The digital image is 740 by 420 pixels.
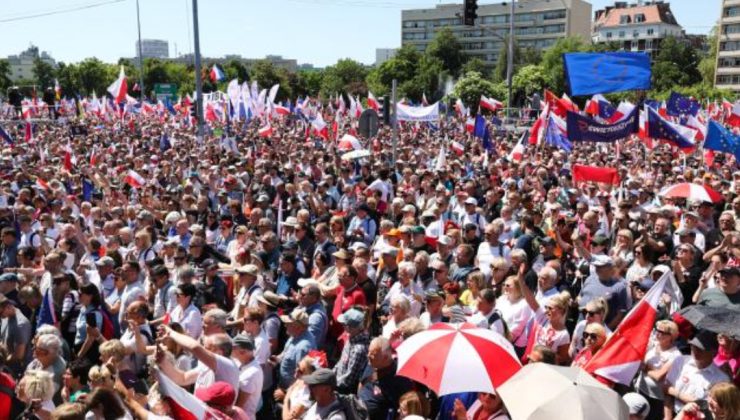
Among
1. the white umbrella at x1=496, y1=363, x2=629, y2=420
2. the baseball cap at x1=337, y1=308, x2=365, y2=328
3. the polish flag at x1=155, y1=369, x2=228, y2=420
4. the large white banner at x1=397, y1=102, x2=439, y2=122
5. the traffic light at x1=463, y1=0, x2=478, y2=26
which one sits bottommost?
the polish flag at x1=155, y1=369, x2=228, y2=420

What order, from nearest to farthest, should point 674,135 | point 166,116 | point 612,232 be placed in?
point 612,232, point 674,135, point 166,116

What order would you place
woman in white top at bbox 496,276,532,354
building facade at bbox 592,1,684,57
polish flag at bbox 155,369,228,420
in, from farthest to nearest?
→ building facade at bbox 592,1,684,57, woman in white top at bbox 496,276,532,354, polish flag at bbox 155,369,228,420

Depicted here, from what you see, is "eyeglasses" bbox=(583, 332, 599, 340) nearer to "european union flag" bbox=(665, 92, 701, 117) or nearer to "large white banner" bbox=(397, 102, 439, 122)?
"large white banner" bbox=(397, 102, 439, 122)

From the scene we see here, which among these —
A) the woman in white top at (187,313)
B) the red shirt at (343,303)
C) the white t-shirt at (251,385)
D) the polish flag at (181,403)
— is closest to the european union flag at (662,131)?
the red shirt at (343,303)

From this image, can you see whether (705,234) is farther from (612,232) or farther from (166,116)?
(166,116)

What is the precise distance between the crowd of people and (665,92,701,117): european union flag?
9.32 m

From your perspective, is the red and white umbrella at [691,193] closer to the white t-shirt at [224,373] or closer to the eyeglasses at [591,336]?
the eyeglasses at [591,336]

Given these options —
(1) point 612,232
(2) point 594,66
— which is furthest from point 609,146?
(1) point 612,232

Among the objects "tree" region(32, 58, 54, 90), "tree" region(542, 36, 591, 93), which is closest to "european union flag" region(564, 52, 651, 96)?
"tree" region(542, 36, 591, 93)

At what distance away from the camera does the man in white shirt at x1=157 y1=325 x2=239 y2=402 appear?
170 inches

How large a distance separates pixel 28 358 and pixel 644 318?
16.6 ft

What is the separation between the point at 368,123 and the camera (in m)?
13.6

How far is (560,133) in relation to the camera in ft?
58.1

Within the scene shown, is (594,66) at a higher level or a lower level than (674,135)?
higher
